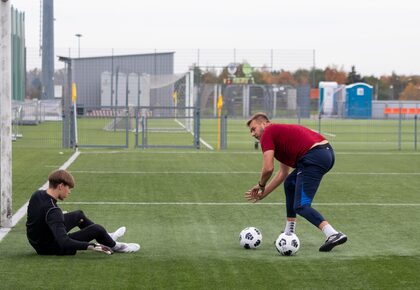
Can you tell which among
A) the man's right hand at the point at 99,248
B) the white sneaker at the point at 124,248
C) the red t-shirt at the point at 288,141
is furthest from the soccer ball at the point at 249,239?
the man's right hand at the point at 99,248

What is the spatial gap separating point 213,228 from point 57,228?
3222mm

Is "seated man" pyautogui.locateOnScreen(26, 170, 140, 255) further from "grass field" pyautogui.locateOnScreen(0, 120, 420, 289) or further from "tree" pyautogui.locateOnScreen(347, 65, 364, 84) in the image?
"tree" pyautogui.locateOnScreen(347, 65, 364, 84)

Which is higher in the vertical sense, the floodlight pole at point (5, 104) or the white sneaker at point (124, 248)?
the floodlight pole at point (5, 104)

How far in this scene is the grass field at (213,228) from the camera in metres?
8.39

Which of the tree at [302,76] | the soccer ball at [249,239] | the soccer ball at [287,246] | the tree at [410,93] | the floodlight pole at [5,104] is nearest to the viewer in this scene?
the soccer ball at [287,246]

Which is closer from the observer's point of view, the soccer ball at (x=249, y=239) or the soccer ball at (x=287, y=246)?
the soccer ball at (x=287, y=246)

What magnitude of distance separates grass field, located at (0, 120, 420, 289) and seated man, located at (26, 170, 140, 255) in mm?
159

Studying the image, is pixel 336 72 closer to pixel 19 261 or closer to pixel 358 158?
pixel 358 158

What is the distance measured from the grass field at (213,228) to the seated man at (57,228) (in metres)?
0.16

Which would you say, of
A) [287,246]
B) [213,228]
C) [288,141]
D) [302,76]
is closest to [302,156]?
[288,141]

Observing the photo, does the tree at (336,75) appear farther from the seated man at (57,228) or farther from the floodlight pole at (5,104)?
the seated man at (57,228)

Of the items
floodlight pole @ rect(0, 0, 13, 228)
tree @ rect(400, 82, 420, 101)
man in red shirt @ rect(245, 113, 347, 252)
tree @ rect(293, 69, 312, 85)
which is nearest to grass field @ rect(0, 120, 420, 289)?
man in red shirt @ rect(245, 113, 347, 252)

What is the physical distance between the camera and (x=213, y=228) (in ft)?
39.5

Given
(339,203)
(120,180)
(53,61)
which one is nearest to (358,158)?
(120,180)
